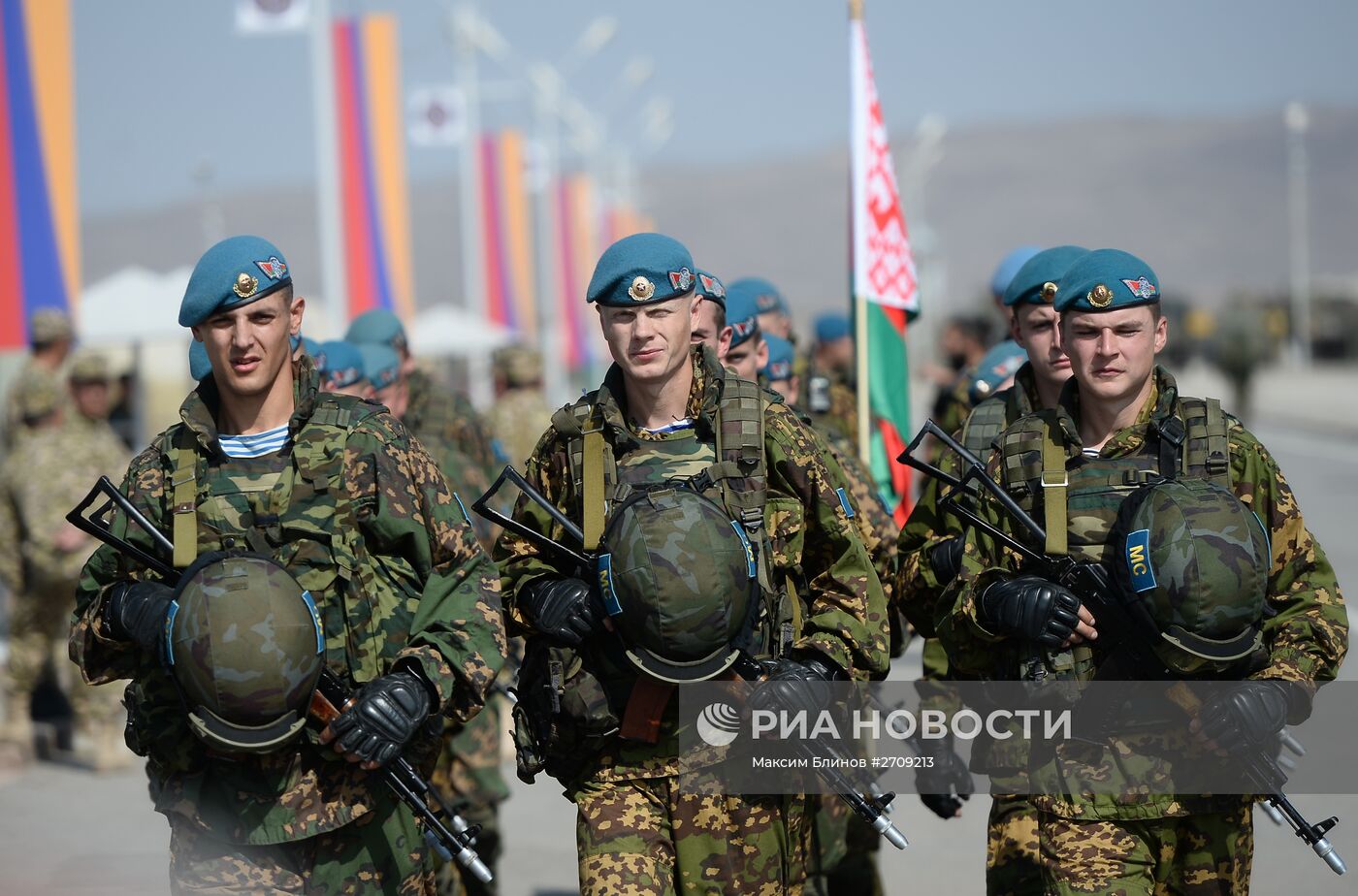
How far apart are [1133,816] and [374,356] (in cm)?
381

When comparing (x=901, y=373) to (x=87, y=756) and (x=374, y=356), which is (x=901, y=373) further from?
(x=87, y=756)

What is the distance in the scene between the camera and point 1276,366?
56.2 meters

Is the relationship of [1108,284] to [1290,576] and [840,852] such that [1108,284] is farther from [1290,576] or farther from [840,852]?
[840,852]

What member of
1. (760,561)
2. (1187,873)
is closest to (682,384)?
(760,561)

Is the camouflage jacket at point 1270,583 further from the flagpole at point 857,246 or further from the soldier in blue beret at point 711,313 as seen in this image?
the flagpole at point 857,246

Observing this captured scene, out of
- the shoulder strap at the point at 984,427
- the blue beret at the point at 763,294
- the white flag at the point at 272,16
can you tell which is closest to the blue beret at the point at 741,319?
the blue beret at the point at 763,294

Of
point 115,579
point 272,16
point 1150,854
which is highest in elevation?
point 272,16

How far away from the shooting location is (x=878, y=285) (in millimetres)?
6828

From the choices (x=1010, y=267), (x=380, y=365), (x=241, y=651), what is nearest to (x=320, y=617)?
(x=241, y=651)

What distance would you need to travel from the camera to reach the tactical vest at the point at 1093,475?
4301 millimetres

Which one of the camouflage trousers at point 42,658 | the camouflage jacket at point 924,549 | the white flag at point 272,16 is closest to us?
the camouflage jacket at point 924,549

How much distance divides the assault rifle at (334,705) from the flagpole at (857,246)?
282cm

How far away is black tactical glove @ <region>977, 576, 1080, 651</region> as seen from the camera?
4.20 meters

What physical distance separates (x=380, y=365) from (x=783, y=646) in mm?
3071
